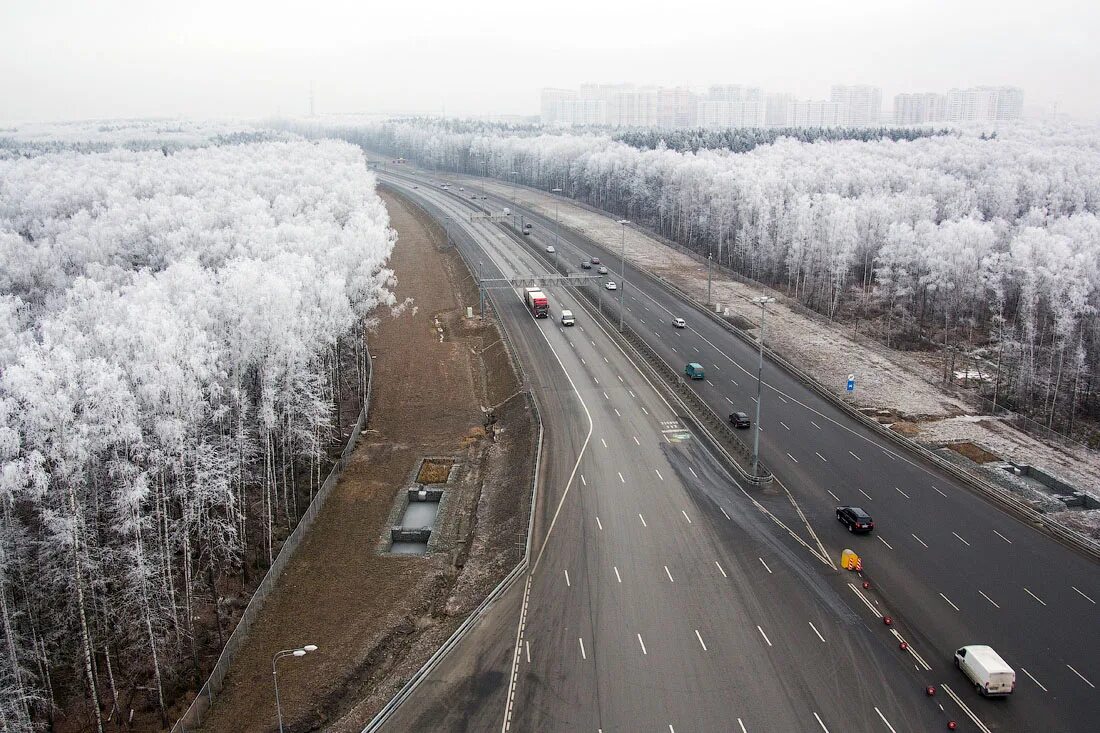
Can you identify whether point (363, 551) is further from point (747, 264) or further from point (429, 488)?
point (747, 264)

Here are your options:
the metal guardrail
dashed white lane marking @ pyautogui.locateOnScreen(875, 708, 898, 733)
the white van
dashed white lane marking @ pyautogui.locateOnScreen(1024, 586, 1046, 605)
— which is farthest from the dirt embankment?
dashed white lane marking @ pyautogui.locateOnScreen(1024, 586, 1046, 605)

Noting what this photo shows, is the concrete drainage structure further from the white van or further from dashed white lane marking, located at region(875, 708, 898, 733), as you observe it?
the white van

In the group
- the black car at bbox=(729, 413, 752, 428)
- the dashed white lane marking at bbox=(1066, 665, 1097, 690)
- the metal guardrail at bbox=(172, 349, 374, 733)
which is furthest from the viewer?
the black car at bbox=(729, 413, 752, 428)

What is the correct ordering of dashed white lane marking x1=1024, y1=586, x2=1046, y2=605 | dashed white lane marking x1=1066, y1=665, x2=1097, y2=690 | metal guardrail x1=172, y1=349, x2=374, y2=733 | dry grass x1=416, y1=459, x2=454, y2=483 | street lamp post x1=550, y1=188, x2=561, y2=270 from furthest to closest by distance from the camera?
street lamp post x1=550, y1=188, x2=561, y2=270
dry grass x1=416, y1=459, x2=454, y2=483
dashed white lane marking x1=1024, y1=586, x2=1046, y2=605
metal guardrail x1=172, y1=349, x2=374, y2=733
dashed white lane marking x1=1066, y1=665, x2=1097, y2=690

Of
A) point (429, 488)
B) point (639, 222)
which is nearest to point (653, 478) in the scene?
point (429, 488)

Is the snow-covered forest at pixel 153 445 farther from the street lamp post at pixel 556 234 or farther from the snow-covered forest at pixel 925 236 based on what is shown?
the snow-covered forest at pixel 925 236

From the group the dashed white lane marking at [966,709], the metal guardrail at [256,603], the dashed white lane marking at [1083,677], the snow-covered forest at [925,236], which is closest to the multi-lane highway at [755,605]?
the dashed white lane marking at [1083,677]

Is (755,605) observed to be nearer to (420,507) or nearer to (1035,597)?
(1035,597)
